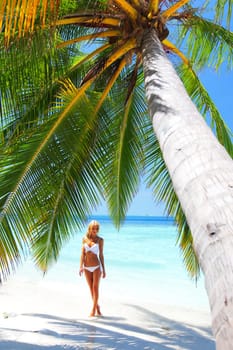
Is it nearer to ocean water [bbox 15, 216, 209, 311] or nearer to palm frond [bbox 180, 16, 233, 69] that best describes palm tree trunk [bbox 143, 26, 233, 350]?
palm frond [bbox 180, 16, 233, 69]

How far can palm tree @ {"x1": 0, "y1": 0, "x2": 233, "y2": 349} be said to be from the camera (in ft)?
8.41

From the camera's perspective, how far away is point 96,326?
6.29 meters

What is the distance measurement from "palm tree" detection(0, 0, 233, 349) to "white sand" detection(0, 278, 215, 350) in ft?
3.17

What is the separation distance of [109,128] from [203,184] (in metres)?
4.76

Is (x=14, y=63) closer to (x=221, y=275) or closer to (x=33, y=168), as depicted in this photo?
(x=33, y=168)

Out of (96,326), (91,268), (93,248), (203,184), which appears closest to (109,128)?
(93,248)

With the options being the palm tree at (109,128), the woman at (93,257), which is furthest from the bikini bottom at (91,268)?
the palm tree at (109,128)

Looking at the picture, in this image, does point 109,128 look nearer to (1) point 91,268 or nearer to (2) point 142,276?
(1) point 91,268

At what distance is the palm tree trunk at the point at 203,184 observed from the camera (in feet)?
4.63

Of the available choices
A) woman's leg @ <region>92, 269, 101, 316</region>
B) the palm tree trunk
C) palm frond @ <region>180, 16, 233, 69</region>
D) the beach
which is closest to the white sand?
the beach

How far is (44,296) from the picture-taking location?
9.69 meters

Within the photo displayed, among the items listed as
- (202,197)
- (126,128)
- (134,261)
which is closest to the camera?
(202,197)

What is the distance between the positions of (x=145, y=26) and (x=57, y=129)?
159 cm

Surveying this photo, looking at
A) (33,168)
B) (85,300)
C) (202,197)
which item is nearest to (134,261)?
(85,300)
